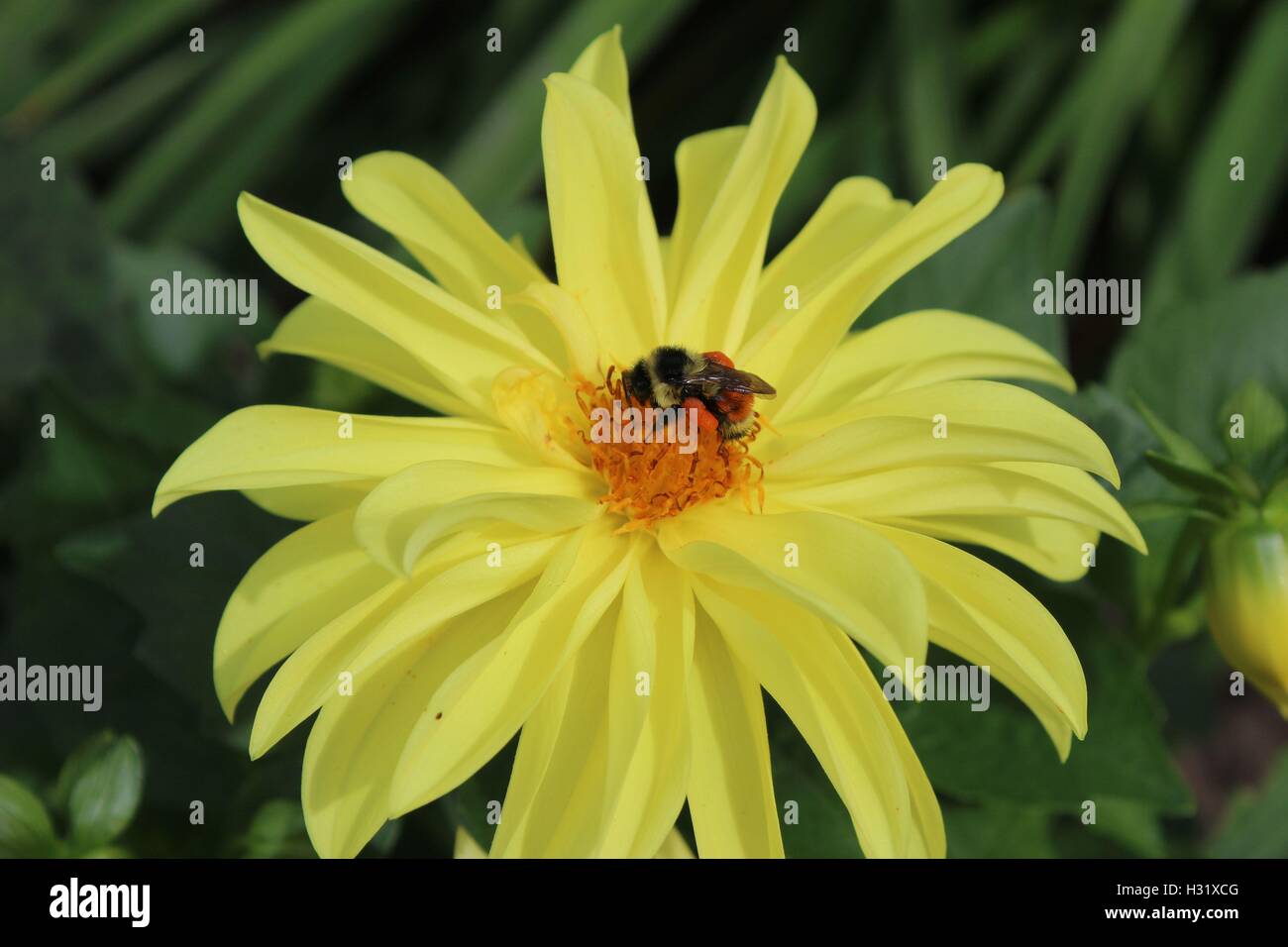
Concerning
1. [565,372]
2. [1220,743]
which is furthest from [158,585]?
[1220,743]

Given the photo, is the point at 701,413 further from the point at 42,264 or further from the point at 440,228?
the point at 42,264

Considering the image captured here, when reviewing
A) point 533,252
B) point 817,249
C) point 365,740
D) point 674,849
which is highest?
point 533,252

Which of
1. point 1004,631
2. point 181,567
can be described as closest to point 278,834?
point 181,567

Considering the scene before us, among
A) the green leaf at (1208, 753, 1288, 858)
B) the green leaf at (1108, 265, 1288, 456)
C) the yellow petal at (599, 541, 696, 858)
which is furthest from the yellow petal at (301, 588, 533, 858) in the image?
the green leaf at (1208, 753, 1288, 858)

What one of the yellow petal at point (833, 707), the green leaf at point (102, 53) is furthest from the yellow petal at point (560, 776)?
the green leaf at point (102, 53)

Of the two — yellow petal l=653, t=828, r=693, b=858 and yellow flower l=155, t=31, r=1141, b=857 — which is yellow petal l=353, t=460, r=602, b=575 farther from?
yellow petal l=653, t=828, r=693, b=858

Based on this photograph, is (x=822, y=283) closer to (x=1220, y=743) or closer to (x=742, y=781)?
(x=742, y=781)

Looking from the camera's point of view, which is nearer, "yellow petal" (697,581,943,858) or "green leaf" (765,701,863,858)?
"yellow petal" (697,581,943,858)
